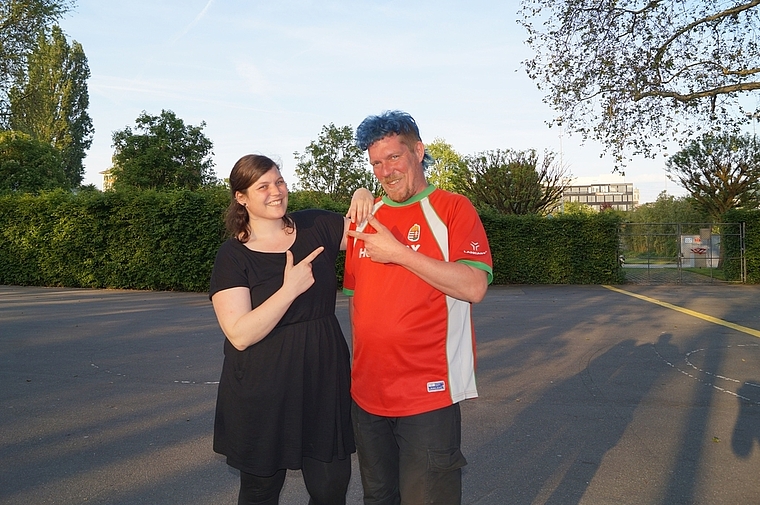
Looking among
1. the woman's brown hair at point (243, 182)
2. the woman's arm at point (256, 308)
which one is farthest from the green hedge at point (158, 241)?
the woman's arm at point (256, 308)

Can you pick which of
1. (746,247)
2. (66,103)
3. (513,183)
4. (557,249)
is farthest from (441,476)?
(66,103)

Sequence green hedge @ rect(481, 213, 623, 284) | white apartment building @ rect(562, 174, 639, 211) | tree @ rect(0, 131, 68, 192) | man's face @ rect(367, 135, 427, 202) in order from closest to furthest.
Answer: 1. man's face @ rect(367, 135, 427, 202)
2. green hedge @ rect(481, 213, 623, 284)
3. tree @ rect(0, 131, 68, 192)
4. white apartment building @ rect(562, 174, 639, 211)

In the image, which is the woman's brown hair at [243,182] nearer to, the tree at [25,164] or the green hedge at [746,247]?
the green hedge at [746,247]

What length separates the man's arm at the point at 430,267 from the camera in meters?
2.32

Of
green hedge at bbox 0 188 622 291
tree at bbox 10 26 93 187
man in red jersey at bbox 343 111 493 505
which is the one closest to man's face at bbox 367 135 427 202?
man in red jersey at bbox 343 111 493 505

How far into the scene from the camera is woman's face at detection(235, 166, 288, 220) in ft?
9.25

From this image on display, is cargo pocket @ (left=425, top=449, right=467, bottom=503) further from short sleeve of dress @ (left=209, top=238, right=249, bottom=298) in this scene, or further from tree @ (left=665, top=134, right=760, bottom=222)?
tree @ (left=665, top=134, right=760, bottom=222)

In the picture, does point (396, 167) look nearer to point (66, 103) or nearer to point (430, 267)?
point (430, 267)

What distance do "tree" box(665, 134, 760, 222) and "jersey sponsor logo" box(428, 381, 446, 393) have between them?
3442 centimetres

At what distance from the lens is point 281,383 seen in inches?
106

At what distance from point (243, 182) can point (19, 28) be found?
35.1 m

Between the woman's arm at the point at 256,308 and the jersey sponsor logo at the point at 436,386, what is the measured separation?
0.61 m

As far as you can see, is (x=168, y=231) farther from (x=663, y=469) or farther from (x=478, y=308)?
(x=663, y=469)

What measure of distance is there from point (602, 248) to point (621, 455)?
61.0ft
